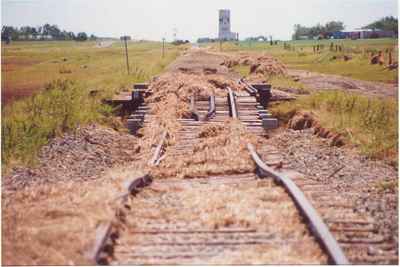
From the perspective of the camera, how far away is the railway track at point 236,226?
446 cm

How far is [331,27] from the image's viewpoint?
499ft

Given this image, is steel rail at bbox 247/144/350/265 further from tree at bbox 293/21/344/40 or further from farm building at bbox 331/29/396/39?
tree at bbox 293/21/344/40

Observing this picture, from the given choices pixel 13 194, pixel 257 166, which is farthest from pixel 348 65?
pixel 13 194

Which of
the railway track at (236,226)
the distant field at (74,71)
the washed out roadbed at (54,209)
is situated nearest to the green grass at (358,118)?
the railway track at (236,226)

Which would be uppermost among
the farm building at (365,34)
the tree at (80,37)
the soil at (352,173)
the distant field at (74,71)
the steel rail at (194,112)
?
the tree at (80,37)

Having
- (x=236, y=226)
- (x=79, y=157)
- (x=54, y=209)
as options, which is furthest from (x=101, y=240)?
(x=79, y=157)

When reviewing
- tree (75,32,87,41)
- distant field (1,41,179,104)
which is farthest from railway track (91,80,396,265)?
tree (75,32,87,41)

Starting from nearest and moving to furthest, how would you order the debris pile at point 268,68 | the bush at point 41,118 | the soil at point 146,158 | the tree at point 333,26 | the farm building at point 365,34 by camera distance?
the soil at point 146,158, the bush at point 41,118, the debris pile at point 268,68, the farm building at point 365,34, the tree at point 333,26

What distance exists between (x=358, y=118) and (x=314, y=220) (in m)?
7.63

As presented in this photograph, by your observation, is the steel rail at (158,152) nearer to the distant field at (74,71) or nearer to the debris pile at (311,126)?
the debris pile at (311,126)

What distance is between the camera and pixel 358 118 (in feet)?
39.2

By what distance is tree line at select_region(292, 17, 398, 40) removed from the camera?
104037 mm

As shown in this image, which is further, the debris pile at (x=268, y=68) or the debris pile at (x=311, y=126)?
the debris pile at (x=268, y=68)

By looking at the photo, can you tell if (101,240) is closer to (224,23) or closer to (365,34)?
(365,34)
